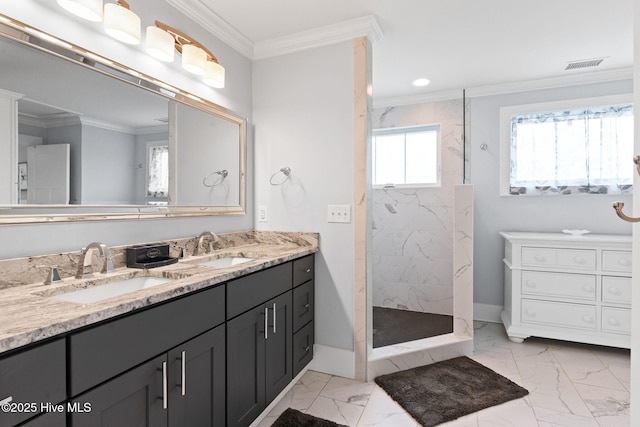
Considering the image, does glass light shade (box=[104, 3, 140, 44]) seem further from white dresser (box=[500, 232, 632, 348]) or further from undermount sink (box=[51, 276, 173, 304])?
white dresser (box=[500, 232, 632, 348])

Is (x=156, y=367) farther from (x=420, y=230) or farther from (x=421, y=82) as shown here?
(x=421, y=82)

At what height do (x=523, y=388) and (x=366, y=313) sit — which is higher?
(x=366, y=313)

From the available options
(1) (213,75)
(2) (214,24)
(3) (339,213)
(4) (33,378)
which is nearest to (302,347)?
(3) (339,213)

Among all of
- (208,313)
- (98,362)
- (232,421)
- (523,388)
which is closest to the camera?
(98,362)

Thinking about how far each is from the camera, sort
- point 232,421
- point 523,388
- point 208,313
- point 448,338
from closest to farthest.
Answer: point 208,313 < point 232,421 < point 523,388 < point 448,338

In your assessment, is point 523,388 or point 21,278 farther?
point 523,388

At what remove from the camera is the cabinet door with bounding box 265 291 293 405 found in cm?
179

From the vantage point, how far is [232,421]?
1495mm

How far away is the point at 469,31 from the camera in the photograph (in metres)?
2.30

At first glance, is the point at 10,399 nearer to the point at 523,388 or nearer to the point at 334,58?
the point at 334,58

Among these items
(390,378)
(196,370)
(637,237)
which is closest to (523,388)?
(390,378)

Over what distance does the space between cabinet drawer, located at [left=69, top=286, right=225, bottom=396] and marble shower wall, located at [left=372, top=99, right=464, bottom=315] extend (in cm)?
259

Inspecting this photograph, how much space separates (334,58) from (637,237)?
2.01 meters

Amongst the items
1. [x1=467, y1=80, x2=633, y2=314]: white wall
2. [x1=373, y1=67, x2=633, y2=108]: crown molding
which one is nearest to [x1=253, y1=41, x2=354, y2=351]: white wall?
[x1=373, y1=67, x2=633, y2=108]: crown molding
